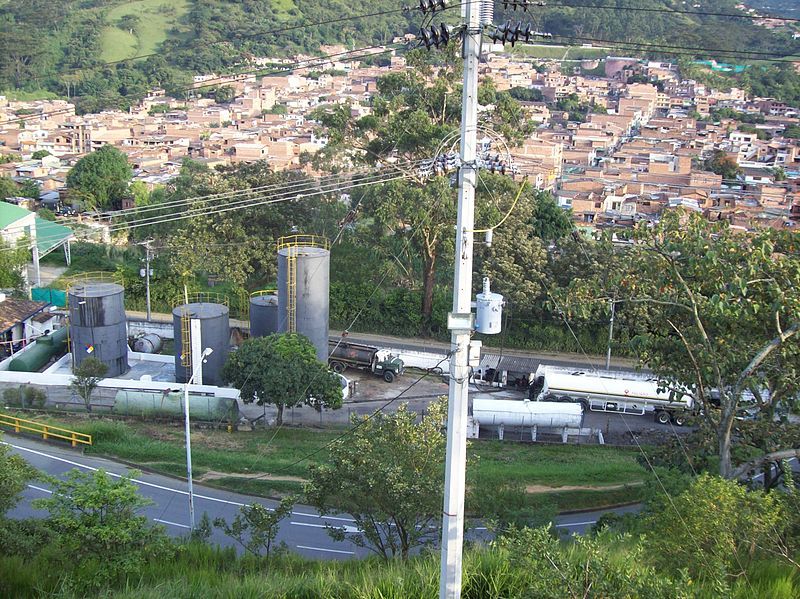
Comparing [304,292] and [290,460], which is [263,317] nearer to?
[304,292]

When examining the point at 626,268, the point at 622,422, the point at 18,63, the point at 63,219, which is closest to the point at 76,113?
the point at 18,63

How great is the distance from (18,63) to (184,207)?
8044 centimetres

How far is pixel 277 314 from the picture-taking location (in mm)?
22484

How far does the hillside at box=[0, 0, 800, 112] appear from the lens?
96.4 m

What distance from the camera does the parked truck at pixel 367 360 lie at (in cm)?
2284

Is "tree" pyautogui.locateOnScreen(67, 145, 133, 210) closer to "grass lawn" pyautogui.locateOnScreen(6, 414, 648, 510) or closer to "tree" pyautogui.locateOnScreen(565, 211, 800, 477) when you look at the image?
"grass lawn" pyautogui.locateOnScreen(6, 414, 648, 510)

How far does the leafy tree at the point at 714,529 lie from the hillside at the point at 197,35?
86265mm

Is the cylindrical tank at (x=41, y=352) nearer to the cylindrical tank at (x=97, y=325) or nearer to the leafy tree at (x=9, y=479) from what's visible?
the cylindrical tank at (x=97, y=325)

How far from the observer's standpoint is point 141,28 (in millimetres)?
112000

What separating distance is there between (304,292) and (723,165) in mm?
44605

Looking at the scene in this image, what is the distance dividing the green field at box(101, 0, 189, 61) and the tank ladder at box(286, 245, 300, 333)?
291ft

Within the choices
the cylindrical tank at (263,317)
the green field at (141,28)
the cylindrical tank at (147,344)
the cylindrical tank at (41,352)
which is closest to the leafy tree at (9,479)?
the cylindrical tank at (263,317)

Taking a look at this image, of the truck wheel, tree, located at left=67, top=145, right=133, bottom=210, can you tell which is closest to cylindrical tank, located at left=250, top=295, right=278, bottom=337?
the truck wheel

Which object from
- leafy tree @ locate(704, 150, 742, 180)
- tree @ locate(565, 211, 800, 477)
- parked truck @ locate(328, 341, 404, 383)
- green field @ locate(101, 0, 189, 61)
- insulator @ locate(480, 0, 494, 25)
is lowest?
parked truck @ locate(328, 341, 404, 383)
